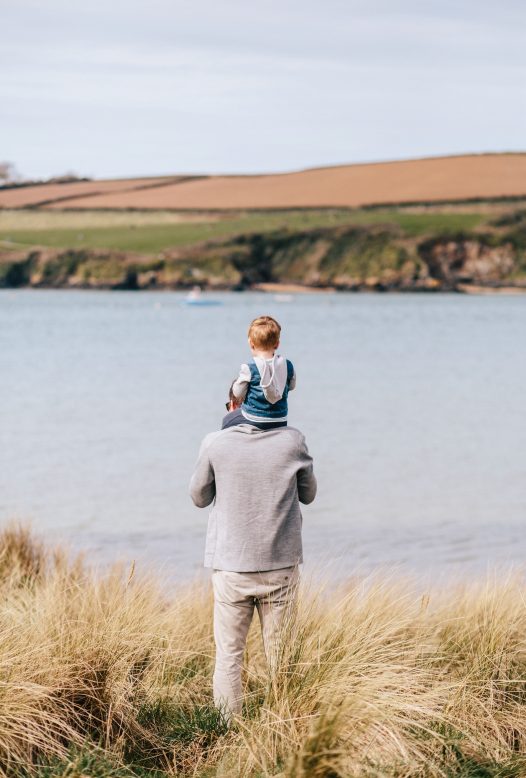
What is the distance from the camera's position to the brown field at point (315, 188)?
110 m

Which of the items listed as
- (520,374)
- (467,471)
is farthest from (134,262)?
(467,471)

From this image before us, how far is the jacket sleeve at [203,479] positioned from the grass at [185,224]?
114662mm

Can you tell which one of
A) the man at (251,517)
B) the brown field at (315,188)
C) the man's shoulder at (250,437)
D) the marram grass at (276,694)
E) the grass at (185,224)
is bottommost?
the marram grass at (276,694)

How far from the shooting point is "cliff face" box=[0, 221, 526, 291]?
119188 millimetres

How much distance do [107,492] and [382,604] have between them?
911 cm

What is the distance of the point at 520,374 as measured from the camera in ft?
112

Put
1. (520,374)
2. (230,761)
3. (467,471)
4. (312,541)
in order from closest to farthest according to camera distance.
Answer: (230,761)
(312,541)
(467,471)
(520,374)

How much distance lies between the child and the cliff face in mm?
113481

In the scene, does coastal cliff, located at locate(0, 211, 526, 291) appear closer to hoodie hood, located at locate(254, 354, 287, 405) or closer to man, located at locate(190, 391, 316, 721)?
man, located at locate(190, 391, 316, 721)

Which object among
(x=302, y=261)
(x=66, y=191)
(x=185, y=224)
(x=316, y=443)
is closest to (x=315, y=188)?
(x=302, y=261)

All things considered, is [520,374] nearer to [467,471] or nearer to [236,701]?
[467,471]

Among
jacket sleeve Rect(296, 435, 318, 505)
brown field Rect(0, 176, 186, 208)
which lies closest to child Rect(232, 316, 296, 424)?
jacket sleeve Rect(296, 435, 318, 505)

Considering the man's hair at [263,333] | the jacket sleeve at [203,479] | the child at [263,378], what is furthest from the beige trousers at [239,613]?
the man's hair at [263,333]

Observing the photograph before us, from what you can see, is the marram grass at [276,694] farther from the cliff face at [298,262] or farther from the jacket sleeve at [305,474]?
the cliff face at [298,262]
